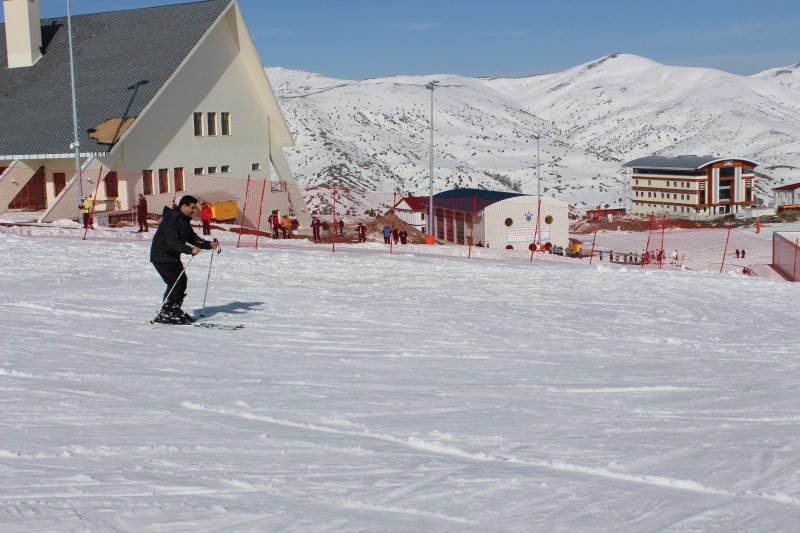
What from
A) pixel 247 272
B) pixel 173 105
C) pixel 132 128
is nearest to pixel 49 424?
pixel 247 272

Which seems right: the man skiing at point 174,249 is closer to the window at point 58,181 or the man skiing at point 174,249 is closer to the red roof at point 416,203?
the window at point 58,181

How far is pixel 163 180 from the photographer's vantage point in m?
31.1

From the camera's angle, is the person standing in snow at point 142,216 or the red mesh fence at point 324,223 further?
the red mesh fence at point 324,223

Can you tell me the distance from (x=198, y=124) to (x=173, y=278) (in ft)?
79.9

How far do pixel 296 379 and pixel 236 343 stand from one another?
2020 millimetres

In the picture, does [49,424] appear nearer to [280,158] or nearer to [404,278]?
[404,278]

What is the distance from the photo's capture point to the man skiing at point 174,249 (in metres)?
9.88

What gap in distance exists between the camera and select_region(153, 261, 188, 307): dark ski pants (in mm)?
10094

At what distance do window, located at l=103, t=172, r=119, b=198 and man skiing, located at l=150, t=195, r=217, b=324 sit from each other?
1866cm

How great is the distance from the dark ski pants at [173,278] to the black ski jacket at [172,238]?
74 mm

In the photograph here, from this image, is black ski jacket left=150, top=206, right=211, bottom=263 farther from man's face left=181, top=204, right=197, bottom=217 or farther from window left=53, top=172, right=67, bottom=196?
window left=53, top=172, right=67, bottom=196

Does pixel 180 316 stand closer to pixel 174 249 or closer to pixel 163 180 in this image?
pixel 174 249

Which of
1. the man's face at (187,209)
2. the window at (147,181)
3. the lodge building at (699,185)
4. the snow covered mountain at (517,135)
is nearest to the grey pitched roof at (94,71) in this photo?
the window at (147,181)

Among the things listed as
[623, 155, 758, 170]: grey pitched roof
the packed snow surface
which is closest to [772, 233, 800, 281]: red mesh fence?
the packed snow surface
